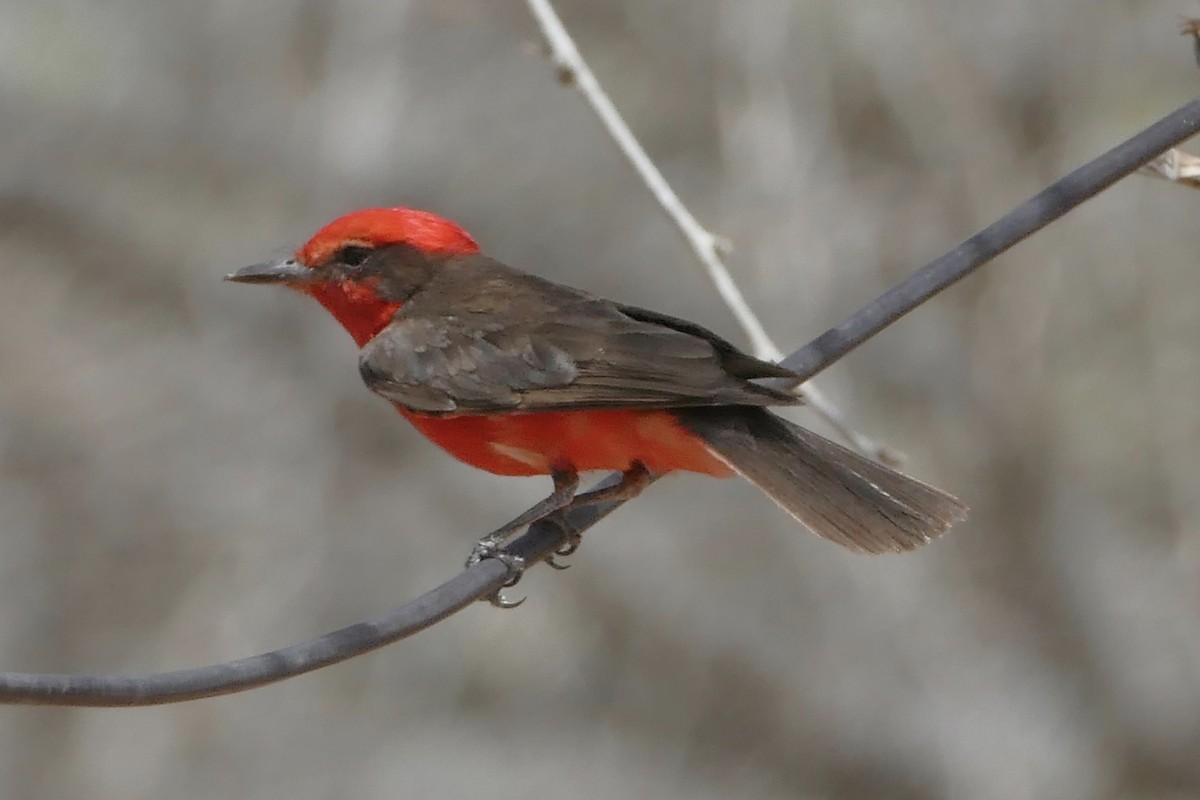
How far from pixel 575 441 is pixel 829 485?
666 millimetres

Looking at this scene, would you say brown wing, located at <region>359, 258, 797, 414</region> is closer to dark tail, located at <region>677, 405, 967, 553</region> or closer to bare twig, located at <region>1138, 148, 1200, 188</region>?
dark tail, located at <region>677, 405, 967, 553</region>

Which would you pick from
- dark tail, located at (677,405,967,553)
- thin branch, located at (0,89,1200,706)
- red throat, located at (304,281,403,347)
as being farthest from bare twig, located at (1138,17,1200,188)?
red throat, located at (304,281,403,347)

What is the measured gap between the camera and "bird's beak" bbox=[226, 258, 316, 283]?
4.55 metres

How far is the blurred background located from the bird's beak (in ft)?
11.2

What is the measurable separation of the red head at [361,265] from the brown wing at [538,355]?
9 cm

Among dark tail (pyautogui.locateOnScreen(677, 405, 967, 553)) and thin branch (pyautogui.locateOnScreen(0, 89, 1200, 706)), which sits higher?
thin branch (pyautogui.locateOnScreen(0, 89, 1200, 706))

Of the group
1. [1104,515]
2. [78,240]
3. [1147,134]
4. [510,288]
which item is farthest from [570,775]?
[1147,134]

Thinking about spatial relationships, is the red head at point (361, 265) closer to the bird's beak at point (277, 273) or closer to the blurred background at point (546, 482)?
the bird's beak at point (277, 273)

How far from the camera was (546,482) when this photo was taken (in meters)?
8.55

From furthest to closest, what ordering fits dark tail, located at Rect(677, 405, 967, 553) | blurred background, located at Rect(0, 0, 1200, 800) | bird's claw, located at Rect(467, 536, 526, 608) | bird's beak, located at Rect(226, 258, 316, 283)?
blurred background, located at Rect(0, 0, 1200, 800), bird's beak, located at Rect(226, 258, 316, 283), dark tail, located at Rect(677, 405, 967, 553), bird's claw, located at Rect(467, 536, 526, 608)

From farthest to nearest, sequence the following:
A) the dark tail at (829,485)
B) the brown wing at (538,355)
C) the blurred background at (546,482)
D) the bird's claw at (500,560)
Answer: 1. the blurred background at (546,482)
2. the brown wing at (538,355)
3. the dark tail at (829,485)
4. the bird's claw at (500,560)

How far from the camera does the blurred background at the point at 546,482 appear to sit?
8070 mm

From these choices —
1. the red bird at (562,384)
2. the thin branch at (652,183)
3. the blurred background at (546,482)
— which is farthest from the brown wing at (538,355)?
the blurred background at (546,482)

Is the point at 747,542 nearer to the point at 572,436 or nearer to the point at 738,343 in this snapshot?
the point at 738,343
